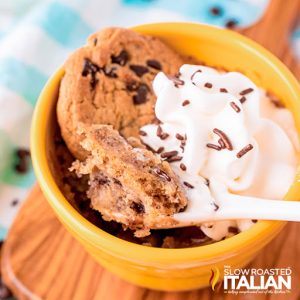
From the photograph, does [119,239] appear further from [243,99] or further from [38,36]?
[38,36]

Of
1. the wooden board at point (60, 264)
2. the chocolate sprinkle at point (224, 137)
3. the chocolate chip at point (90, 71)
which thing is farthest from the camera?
the wooden board at point (60, 264)

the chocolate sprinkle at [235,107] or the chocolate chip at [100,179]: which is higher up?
the chocolate sprinkle at [235,107]

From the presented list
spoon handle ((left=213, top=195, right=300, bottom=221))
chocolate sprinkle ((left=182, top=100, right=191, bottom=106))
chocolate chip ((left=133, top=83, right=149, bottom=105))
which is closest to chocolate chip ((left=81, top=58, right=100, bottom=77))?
chocolate chip ((left=133, top=83, right=149, bottom=105))

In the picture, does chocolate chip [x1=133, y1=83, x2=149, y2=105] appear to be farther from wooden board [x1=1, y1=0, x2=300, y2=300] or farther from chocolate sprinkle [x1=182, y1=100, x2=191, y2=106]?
wooden board [x1=1, y1=0, x2=300, y2=300]

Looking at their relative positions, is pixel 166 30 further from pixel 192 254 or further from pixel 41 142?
pixel 192 254

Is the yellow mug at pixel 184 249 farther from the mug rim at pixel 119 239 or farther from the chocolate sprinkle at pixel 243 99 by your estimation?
the chocolate sprinkle at pixel 243 99

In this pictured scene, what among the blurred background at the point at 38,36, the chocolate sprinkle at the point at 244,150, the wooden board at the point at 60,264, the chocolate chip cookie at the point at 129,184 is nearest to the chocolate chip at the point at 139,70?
the chocolate chip cookie at the point at 129,184

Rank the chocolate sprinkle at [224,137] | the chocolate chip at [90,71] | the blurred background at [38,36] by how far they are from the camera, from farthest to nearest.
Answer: the blurred background at [38,36]
the chocolate chip at [90,71]
the chocolate sprinkle at [224,137]
